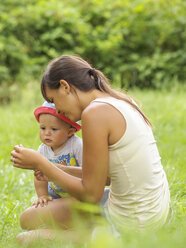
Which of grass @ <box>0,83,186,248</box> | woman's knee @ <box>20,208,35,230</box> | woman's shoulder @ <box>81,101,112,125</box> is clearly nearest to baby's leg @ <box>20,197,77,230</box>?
woman's knee @ <box>20,208,35,230</box>

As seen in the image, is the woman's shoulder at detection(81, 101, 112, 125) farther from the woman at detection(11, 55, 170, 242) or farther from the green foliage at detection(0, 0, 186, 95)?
the green foliage at detection(0, 0, 186, 95)

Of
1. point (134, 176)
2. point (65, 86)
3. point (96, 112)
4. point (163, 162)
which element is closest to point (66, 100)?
point (65, 86)

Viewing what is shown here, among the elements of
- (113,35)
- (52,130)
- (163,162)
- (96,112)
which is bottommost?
(163,162)

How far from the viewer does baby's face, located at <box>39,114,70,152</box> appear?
248cm

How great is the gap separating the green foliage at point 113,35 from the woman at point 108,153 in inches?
283

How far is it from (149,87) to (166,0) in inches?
84.3

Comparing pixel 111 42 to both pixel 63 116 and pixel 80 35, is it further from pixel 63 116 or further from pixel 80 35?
pixel 63 116

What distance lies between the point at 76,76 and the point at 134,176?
588mm

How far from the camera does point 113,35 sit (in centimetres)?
987

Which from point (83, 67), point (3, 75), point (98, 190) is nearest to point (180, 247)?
point (98, 190)

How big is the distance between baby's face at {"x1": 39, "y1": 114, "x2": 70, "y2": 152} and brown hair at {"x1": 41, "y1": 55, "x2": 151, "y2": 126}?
291mm

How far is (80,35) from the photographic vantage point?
9891 mm

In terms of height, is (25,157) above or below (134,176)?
above

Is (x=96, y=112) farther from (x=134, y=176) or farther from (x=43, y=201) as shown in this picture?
(x=43, y=201)
